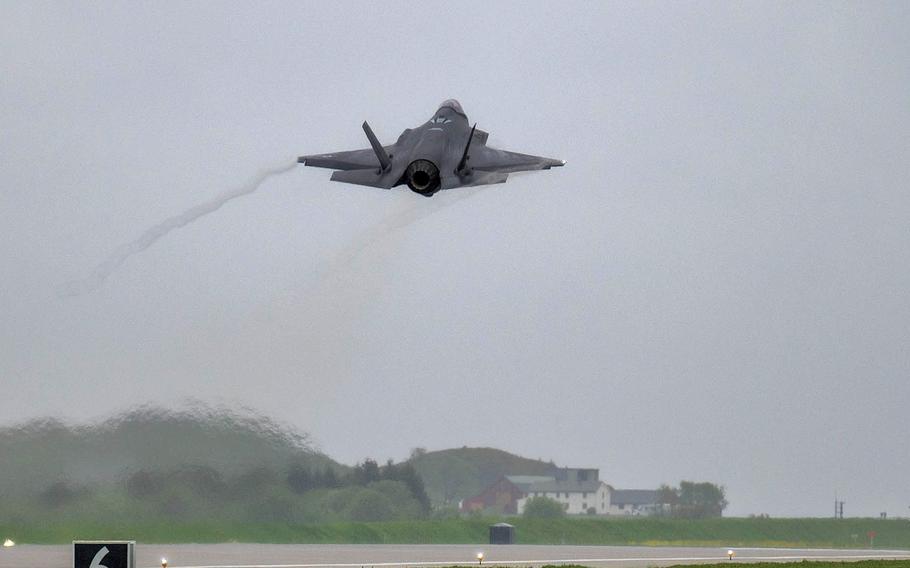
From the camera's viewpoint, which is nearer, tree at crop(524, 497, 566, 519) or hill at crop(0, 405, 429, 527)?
hill at crop(0, 405, 429, 527)

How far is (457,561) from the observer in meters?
66.5

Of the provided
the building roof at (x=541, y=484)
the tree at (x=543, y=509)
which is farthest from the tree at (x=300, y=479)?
the tree at (x=543, y=509)

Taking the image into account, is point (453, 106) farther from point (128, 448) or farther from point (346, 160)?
point (128, 448)

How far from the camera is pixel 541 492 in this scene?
91.9 metres

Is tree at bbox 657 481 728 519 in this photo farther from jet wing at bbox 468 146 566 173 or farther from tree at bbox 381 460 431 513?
jet wing at bbox 468 146 566 173

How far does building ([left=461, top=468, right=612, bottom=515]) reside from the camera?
87.9 meters

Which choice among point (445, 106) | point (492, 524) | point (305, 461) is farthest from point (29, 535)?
point (492, 524)

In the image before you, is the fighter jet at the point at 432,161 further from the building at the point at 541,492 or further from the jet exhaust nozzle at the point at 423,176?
the building at the point at 541,492

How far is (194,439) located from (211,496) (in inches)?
102

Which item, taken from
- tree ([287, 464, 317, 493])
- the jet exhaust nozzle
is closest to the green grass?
tree ([287, 464, 317, 493])

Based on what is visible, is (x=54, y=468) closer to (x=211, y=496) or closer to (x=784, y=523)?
(x=211, y=496)

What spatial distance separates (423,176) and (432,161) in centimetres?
59

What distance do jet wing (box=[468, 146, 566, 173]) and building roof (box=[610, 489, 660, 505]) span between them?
49.0 metres

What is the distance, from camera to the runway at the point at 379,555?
60.4m
